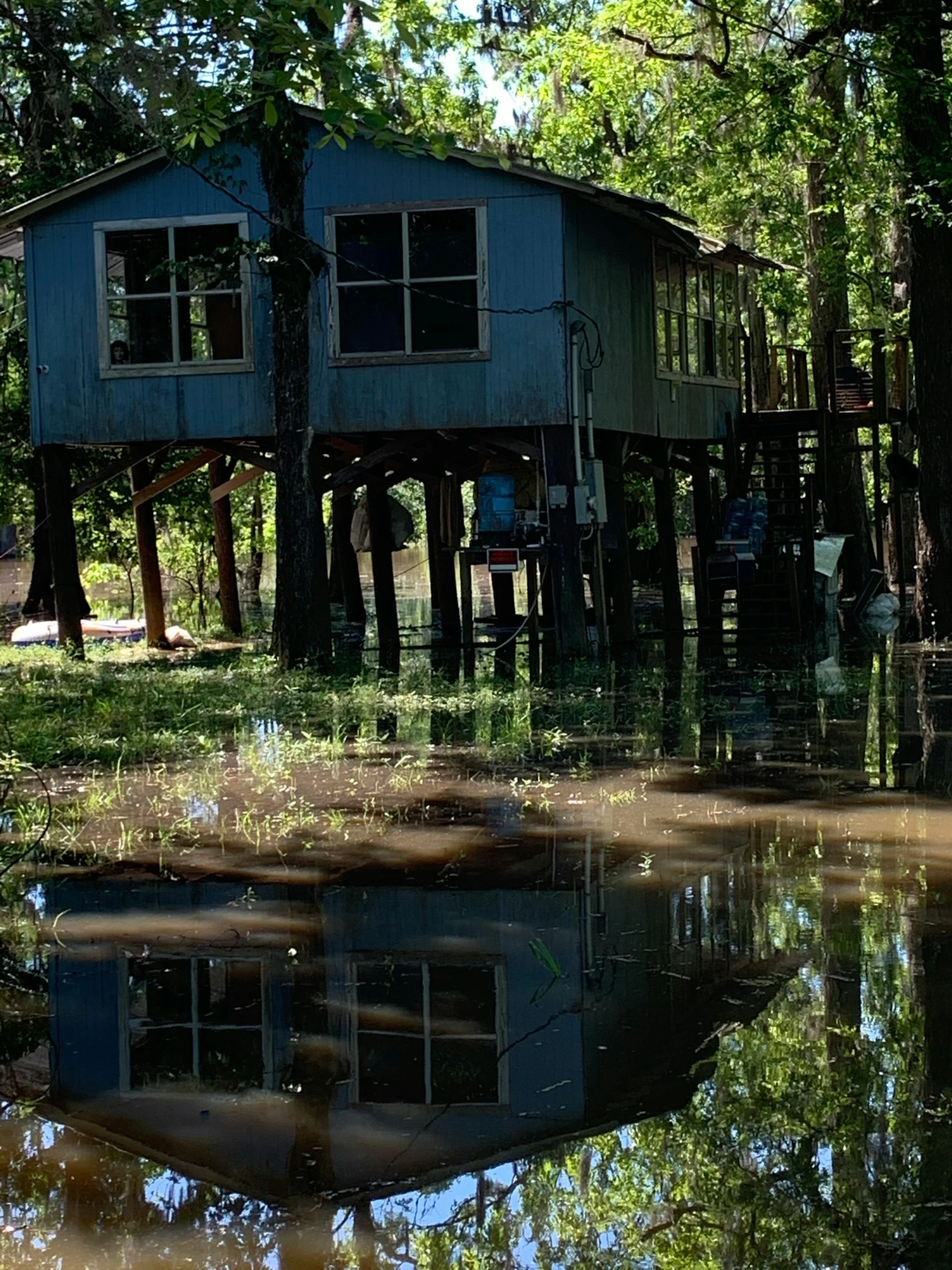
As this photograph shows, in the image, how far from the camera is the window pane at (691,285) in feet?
76.8

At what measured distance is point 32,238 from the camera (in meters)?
19.4

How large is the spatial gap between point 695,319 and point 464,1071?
19783 mm

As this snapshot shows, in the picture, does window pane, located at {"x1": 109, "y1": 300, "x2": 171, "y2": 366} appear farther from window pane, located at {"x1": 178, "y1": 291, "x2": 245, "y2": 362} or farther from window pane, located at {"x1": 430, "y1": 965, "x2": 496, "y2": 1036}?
window pane, located at {"x1": 430, "y1": 965, "x2": 496, "y2": 1036}

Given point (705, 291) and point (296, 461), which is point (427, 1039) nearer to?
point (296, 461)

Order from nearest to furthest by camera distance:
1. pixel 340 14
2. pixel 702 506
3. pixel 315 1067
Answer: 1. pixel 315 1067
2. pixel 340 14
3. pixel 702 506

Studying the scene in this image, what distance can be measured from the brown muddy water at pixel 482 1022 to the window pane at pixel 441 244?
9.40 metres

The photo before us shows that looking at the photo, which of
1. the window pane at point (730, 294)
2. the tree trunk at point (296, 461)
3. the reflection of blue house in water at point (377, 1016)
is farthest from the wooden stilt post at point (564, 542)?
the reflection of blue house in water at point (377, 1016)

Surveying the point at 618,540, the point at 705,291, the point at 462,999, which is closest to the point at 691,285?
the point at 705,291

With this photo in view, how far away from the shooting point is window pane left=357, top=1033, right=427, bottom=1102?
536 cm

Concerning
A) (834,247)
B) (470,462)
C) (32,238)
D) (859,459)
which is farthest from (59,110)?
(859,459)

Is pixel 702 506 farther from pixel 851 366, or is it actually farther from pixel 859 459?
pixel 859 459

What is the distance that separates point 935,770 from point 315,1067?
6.41 meters

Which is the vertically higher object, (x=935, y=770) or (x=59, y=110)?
(x=59, y=110)

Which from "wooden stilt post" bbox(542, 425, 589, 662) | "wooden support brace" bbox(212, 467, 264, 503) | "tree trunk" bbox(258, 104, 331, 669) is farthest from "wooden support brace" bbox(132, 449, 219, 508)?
"wooden stilt post" bbox(542, 425, 589, 662)
